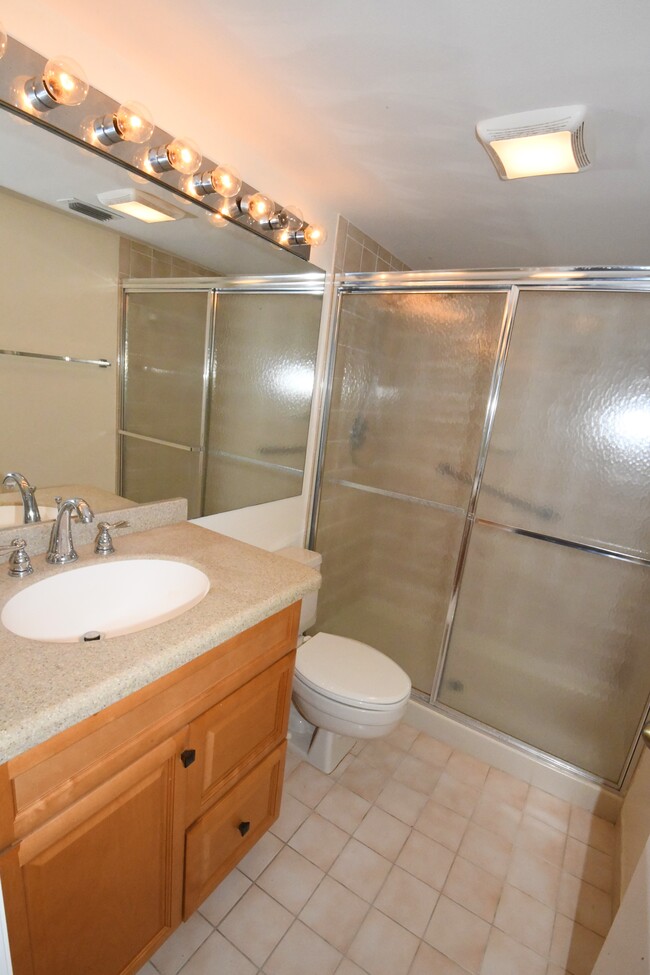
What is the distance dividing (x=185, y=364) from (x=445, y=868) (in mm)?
1835

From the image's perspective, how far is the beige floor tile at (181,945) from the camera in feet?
3.56

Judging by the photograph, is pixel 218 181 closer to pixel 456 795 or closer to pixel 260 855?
pixel 260 855

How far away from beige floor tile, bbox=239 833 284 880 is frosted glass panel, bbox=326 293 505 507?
4.52 ft

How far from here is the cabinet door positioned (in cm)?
72

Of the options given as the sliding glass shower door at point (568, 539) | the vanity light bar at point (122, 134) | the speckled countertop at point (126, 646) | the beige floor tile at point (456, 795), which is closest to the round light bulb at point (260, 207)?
the vanity light bar at point (122, 134)

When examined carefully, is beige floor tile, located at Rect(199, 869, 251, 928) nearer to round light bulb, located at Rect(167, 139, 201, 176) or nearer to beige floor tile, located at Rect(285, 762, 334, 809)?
beige floor tile, located at Rect(285, 762, 334, 809)

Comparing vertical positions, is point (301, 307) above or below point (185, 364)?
above

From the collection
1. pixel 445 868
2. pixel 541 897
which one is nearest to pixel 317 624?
pixel 445 868

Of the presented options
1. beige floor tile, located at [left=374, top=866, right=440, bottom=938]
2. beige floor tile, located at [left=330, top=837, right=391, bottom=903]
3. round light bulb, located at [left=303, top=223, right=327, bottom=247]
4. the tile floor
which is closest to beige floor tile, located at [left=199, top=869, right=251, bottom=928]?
the tile floor

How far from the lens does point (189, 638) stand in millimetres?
840

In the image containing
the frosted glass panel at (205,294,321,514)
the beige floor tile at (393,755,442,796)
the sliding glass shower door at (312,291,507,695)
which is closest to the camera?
the frosted glass panel at (205,294,321,514)

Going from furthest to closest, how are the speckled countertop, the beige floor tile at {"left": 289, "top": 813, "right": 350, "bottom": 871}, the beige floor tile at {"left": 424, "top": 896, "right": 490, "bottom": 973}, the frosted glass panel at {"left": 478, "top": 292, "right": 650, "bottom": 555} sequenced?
the frosted glass panel at {"left": 478, "top": 292, "right": 650, "bottom": 555} < the beige floor tile at {"left": 289, "top": 813, "right": 350, "bottom": 871} < the beige floor tile at {"left": 424, "top": 896, "right": 490, "bottom": 973} < the speckled countertop

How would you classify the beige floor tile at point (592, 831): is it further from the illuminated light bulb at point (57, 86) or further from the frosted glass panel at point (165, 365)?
the illuminated light bulb at point (57, 86)

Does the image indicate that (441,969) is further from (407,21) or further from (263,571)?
(407,21)
